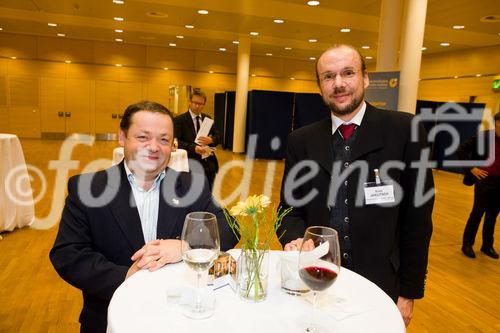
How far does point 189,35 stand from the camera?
1294 centimetres

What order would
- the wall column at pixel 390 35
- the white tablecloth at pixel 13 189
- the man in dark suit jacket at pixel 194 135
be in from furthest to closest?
the wall column at pixel 390 35 → the man in dark suit jacket at pixel 194 135 → the white tablecloth at pixel 13 189

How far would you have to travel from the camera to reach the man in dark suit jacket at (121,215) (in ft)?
4.86

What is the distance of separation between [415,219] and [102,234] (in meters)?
1.29

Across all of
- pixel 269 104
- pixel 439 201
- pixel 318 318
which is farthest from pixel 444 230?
pixel 269 104

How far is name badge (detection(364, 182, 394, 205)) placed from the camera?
1653 millimetres

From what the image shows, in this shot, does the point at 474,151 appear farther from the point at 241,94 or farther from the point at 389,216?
the point at 241,94

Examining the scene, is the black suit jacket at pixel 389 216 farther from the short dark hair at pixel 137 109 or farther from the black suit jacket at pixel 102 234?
the short dark hair at pixel 137 109

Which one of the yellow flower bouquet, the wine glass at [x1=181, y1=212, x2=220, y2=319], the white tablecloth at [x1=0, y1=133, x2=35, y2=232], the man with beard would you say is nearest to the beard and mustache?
the man with beard

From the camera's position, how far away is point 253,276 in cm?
118

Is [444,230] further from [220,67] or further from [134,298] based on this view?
[220,67]

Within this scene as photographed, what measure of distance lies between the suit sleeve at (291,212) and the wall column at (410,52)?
14.8 ft

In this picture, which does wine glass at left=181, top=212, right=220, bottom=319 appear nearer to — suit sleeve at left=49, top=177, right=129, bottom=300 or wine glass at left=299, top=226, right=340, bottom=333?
wine glass at left=299, top=226, right=340, bottom=333

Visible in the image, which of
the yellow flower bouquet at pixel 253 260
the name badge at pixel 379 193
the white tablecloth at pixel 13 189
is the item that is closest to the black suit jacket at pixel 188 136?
the white tablecloth at pixel 13 189

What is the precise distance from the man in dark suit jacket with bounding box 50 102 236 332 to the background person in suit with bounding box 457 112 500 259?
387 cm
